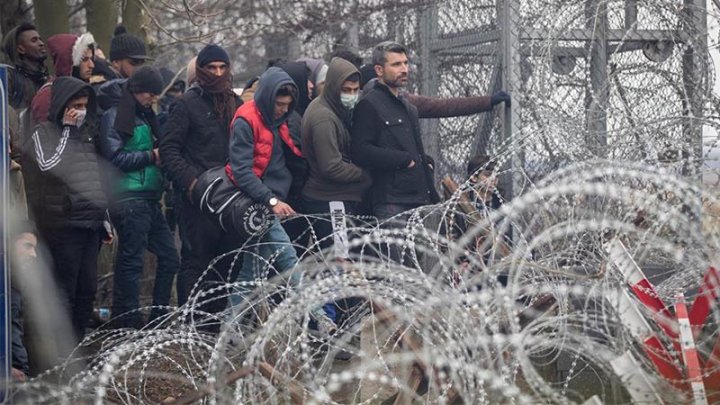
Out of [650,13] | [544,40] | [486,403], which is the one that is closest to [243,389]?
[486,403]

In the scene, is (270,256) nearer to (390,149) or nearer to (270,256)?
(270,256)

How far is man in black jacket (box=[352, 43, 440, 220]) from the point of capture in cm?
870

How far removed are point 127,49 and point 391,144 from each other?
234 cm

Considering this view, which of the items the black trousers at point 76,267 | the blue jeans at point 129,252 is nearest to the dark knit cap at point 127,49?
the blue jeans at point 129,252

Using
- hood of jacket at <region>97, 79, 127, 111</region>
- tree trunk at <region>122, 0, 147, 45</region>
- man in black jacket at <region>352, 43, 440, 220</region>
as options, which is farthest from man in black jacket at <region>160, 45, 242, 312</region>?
tree trunk at <region>122, 0, 147, 45</region>

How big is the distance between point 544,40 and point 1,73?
12.9ft

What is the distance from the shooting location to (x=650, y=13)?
30.0ft

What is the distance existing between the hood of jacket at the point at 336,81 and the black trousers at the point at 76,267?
1727mm

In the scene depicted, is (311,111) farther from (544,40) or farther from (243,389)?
(243,389)

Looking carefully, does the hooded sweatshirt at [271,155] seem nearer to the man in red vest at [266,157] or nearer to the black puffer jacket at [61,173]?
the man in red vest at [266,157]

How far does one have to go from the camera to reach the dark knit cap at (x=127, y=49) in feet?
32.7

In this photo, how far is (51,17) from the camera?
12.3 m

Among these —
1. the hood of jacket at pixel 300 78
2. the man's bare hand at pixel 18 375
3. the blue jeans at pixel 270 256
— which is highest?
the hood of jacket at pixel 300 78

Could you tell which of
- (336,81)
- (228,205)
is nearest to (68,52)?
(228,205)
